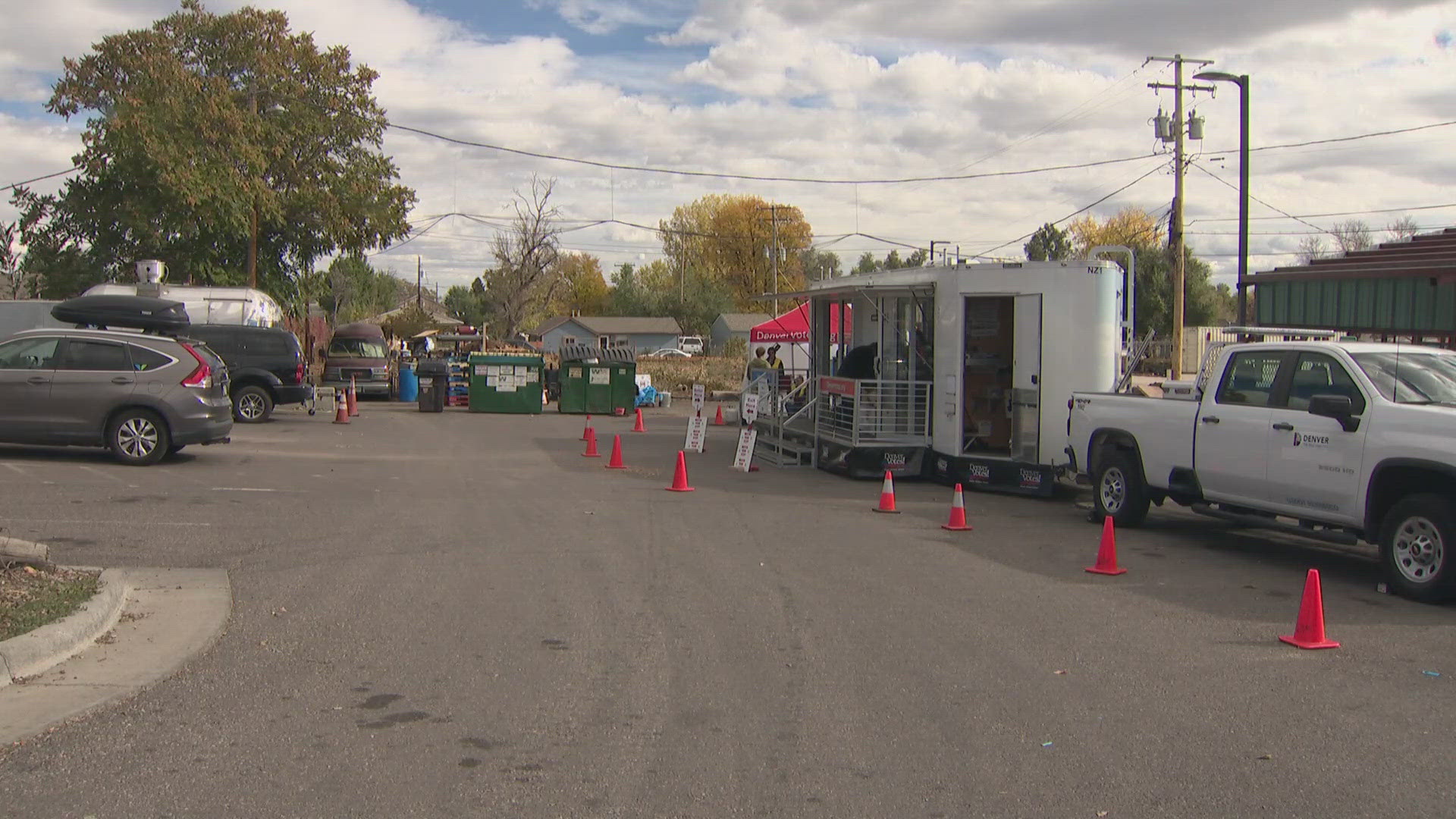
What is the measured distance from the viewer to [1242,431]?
10227 mm

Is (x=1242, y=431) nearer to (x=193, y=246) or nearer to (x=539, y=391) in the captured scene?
(x=539, y=391)

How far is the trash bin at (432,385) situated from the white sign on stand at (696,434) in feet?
35.2

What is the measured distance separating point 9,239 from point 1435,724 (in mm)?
42477

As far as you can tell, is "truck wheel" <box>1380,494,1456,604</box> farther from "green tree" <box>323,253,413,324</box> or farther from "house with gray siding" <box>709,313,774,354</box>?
"house with gray siding" <box>709,313,774,354</box>

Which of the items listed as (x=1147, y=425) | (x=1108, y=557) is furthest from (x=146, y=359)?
(x=1147, y=425)

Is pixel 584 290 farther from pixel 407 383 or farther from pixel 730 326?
pixel 407 383

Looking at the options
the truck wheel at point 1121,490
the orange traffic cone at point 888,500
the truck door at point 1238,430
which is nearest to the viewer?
the truck door at point 1238,430

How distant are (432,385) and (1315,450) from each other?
895 inches

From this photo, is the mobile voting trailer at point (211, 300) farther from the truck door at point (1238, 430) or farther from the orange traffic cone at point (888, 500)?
the truck door at point (1238, 430)

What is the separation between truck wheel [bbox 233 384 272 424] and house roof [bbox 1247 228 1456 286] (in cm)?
1897

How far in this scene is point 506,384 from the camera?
29.1 meters

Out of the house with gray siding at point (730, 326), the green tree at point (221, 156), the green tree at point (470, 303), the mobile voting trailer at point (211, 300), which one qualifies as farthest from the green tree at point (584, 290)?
the mobile voting trailer at point (211, 300)

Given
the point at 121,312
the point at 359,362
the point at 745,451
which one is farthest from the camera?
the point at 359,362

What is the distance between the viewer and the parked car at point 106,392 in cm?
1423
